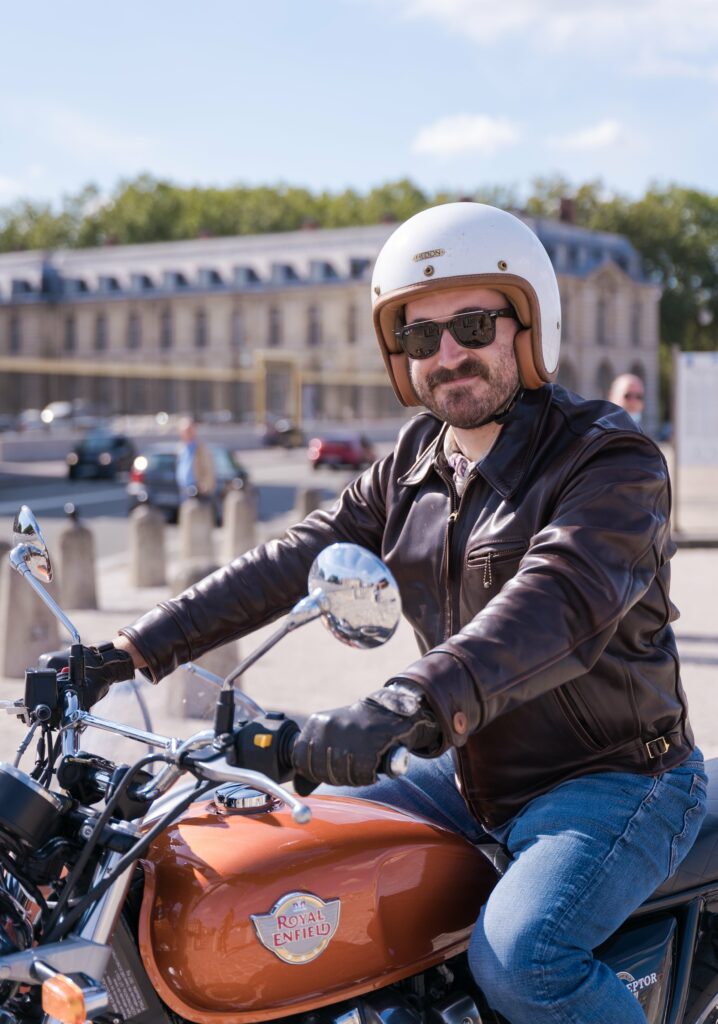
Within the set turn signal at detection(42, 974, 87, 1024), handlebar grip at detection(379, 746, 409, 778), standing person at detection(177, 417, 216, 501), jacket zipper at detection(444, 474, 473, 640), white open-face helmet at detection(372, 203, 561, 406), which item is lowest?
standing person at detection(177, 417, 216, 501)

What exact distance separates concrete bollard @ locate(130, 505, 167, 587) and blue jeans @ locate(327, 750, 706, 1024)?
36.6 feet

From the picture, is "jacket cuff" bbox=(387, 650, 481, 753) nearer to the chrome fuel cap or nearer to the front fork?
the chrome fuel cap

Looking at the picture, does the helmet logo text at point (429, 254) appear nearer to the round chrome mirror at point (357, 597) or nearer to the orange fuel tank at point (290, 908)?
the round chrome mirror at point (357, 597)

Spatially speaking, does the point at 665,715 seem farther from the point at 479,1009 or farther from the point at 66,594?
the point at 66,594

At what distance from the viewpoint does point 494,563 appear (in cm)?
252

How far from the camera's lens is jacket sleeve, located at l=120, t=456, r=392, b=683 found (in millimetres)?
2688

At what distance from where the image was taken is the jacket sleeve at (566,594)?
2.13 m

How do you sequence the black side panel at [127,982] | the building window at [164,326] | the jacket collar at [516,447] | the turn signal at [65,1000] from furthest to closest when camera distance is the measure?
1. the building window at [164,326]
2. the jacket collar at [516,447]
3. the black side panel at [127,982]
4. the turn signal at [65,1000]

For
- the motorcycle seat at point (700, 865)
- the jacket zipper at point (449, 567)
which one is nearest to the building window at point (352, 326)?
the jacket zipper at point (449, 567)

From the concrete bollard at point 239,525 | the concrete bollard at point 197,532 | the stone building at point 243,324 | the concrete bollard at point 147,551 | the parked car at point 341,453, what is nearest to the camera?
the concrete bollard at point 147,551

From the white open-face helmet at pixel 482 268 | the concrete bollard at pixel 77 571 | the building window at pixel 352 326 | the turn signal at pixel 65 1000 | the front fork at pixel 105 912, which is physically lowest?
the concrete bollard at pixel 77 571

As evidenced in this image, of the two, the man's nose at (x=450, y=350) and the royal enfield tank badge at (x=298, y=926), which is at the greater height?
the man's nose at (x=450, y=350)

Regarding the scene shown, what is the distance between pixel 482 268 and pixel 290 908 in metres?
1.30

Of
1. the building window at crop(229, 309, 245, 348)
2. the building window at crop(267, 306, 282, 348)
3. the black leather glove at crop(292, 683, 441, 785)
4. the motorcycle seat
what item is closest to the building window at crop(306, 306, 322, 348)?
the building window at crop(267, 306, 282, 348)
